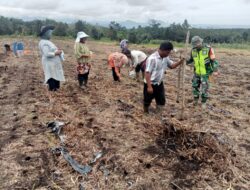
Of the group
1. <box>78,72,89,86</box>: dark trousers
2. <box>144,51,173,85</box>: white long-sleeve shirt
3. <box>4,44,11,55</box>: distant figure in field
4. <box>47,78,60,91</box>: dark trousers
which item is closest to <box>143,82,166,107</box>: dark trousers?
<box>144,51,173,85</box>: white long-sleeve shirt

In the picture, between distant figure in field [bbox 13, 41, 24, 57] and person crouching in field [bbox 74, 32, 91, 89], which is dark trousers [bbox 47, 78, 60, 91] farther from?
distant figure in field [bbox 13, 41, 24, 57]

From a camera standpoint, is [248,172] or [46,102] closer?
[248,172]

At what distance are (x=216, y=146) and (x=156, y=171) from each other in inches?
39.8

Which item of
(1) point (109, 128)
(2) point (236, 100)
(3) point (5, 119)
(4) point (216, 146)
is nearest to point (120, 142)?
(1) point (109, 128)

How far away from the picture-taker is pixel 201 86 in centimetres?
729

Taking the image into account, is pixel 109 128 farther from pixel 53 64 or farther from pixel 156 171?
pixel 53 64

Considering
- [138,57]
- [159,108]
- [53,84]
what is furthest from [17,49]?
[159,108]

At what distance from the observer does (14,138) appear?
5.29 meters

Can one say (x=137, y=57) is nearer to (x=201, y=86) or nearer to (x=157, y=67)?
(x=201, y=86)

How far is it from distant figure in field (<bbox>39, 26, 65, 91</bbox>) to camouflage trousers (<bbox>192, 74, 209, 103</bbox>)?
9.81 feet

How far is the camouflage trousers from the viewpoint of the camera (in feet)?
23.3

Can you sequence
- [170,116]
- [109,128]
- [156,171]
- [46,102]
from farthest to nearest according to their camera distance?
[46,102]
[170,116]
[109,128]
[156,171]

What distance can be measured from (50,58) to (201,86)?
3.36 metres

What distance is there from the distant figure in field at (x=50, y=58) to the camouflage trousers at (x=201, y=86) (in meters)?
2.99
